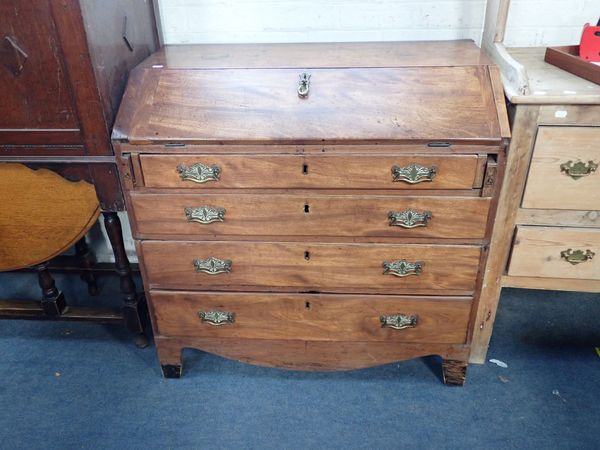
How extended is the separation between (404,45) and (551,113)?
27.5 inches

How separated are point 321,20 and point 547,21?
96cm

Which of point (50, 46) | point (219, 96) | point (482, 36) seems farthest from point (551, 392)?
point (50, 46)

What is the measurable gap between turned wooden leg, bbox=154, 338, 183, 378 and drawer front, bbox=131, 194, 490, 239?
0.52 meters

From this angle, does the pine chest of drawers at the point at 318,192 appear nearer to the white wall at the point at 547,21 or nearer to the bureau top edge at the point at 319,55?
the bureau top edge at the point at 319,55

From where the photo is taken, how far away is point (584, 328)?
232 cm

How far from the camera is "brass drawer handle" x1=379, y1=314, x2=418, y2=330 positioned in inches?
73.1

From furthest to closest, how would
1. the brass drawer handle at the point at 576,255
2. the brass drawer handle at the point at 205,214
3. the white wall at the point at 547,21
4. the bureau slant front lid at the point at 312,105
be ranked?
the white wall at the point at 547,21 < the brass drawer handle at the point at 576,255 < the brass drawer handle at the point at 205,214 < the bureau slant front lid at the point at 312,105

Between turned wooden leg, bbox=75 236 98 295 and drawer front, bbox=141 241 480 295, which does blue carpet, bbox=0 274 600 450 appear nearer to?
turned wooden leg, bbox=75 236 98 295

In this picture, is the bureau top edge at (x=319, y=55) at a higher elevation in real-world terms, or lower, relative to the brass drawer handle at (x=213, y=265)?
higher

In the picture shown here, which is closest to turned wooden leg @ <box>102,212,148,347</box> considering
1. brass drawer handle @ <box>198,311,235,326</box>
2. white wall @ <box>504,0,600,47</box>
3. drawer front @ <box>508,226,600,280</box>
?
brass drawer handle @ <box>198,311,235,326</box>

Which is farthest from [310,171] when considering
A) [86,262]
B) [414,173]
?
[86,262]

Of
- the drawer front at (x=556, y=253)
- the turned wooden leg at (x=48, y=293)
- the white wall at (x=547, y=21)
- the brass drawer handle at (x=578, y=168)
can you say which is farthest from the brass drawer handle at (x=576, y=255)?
the turned wooden leg at (x=48, y=293)

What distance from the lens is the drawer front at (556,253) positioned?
70.2 inches

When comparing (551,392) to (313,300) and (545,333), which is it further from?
Result: (313,300)
